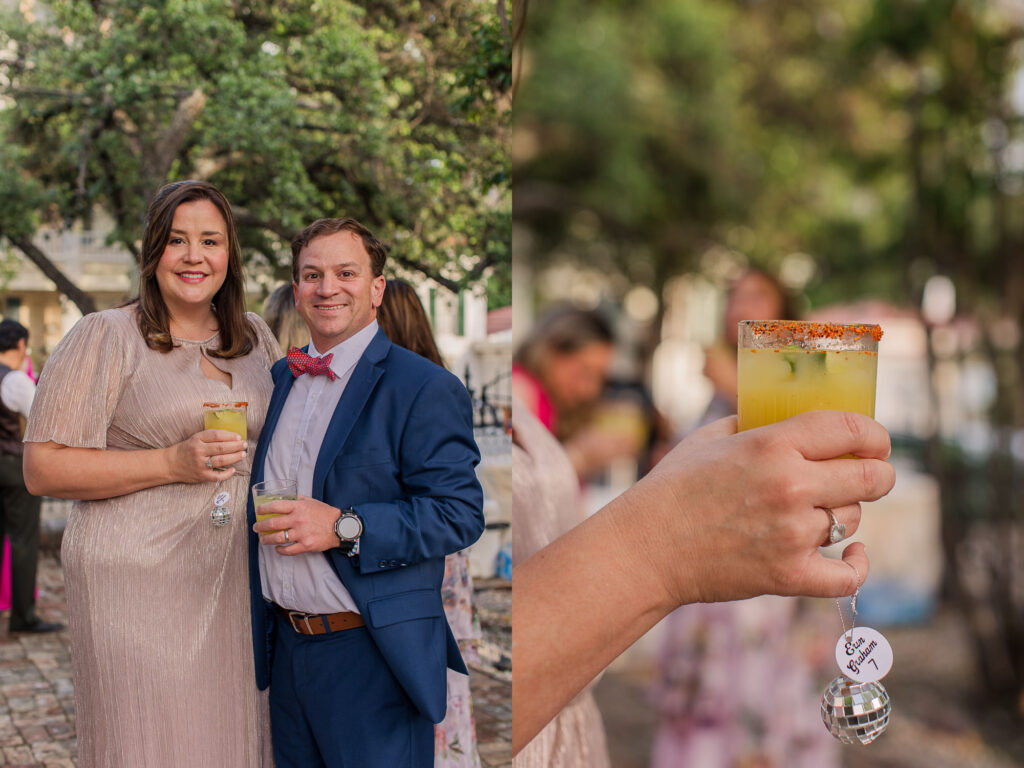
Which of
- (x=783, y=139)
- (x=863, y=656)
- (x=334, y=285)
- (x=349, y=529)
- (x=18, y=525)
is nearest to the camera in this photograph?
(x=863, y=656)

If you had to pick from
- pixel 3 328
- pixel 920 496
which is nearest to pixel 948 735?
pixel 920 496

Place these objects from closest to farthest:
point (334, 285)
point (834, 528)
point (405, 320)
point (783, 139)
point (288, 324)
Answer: point (834, 528) < point (334, 285) < point (405, 320) < point (288, 324) < point (783, 139)

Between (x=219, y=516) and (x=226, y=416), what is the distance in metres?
0.20

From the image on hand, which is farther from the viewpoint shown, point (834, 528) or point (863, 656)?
point (863, 656)

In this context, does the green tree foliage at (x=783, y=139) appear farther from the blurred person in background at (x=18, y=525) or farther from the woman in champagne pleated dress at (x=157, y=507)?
the woman in champagne pleated dress at (x=157, y=507)

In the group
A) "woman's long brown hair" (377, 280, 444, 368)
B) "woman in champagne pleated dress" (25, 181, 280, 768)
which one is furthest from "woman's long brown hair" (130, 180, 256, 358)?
"woman's long brown hair" (377, 280, 444, 368)

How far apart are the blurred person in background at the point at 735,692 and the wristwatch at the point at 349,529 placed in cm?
202

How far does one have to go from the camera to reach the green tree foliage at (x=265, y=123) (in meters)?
3.55

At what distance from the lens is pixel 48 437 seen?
1.60 m

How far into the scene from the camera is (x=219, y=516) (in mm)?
1691

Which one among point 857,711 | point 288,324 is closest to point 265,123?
point 288,324

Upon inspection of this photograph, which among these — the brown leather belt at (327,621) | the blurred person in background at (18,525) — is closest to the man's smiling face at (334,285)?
the brown leather belt at (327,621)

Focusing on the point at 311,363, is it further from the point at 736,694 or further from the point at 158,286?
the point at 736,694

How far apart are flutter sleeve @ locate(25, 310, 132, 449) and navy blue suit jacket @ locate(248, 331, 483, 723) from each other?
0.44m
